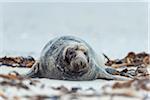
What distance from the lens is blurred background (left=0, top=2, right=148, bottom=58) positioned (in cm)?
221

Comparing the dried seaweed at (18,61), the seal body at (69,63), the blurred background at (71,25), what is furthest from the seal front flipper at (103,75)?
the blurred background at (71,25)

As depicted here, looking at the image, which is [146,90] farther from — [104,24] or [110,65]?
[104,24]

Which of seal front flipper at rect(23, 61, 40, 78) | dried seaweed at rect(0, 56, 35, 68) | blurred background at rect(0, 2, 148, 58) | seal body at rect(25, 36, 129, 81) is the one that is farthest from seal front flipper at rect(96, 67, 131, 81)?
blurred background at rect(0, 2, 148, 58)

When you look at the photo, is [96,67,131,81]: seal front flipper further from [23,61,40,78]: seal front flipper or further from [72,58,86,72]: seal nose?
[23,61,40,78]: seal front flipper

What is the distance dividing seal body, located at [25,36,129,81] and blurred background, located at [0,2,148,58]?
51 centimetres

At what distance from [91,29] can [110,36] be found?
0.40 feet

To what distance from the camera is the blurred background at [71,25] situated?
7.26 feet

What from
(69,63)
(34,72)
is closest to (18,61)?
(34,72)

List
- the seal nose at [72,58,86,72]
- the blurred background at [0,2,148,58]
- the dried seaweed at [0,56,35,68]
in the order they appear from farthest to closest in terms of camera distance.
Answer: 1. the blurred background at [0,2,148,58]
2. the dried seaweed at [0,56,35,68]
3. the seal nose at [72,58,86,72]

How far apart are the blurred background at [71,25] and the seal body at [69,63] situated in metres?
0.51

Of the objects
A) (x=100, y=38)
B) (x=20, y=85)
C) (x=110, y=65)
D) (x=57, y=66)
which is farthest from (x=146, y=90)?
(x=100, y=38)

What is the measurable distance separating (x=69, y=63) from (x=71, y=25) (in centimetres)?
80

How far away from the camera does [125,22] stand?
2.36m

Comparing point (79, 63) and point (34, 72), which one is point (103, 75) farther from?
point (34, 72)
